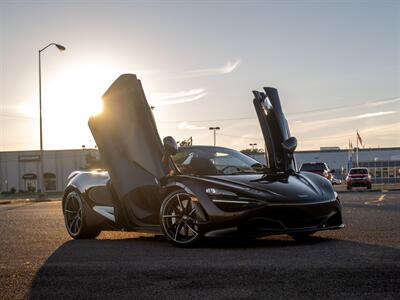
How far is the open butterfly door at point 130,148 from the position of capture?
294 inches

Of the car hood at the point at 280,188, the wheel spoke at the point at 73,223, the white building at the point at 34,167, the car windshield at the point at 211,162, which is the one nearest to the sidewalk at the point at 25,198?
the wheel spoke at the point at 73,223

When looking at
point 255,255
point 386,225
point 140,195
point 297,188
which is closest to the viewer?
point 255,255

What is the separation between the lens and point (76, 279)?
4.83 m

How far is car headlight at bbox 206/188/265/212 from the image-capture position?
6.48m

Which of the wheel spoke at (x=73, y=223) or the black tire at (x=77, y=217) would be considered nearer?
the black tire at (x=77, y=217)

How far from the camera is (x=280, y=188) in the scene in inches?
268

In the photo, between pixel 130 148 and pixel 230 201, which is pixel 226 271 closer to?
pixel 230 201

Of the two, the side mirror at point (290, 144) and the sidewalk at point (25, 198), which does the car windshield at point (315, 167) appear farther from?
the side mirror at point (290, 144)

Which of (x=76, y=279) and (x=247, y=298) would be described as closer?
(x=247, y=298)

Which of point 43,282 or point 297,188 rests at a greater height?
point 297,188

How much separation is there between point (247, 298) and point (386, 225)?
17.9 feet

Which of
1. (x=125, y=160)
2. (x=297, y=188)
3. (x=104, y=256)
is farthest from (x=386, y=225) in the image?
(x=104, y=256)

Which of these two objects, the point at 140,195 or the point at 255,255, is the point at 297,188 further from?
the point at 140,195

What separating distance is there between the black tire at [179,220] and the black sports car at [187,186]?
0.04 ft
